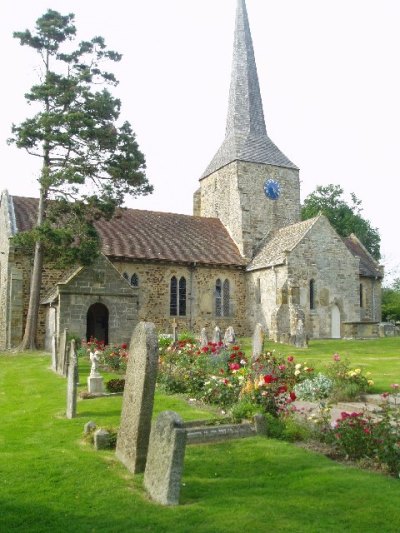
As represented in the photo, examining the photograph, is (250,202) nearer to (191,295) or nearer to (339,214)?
(191,295)

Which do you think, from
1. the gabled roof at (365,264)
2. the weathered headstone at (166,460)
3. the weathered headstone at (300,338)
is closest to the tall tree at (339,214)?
the gabled roof at (365,264)

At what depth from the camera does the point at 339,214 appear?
178 ft

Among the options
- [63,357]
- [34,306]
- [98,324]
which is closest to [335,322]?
[98,324]

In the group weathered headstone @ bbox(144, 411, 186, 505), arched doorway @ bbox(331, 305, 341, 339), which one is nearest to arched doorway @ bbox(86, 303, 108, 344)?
arched doorway @ bbox(331, 305, 341, 339)

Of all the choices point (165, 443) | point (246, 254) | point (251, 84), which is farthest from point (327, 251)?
point (165, 443)

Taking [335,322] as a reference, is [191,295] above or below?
above

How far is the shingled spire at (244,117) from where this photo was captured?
37594 millimetres

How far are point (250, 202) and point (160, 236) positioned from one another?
688 centimetres

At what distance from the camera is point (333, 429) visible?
8.62 metres

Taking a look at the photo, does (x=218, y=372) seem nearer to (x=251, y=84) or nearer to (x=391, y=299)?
(x=251, y=84)

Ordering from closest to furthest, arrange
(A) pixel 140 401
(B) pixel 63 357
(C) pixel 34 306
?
(A) pixel 140 401 < (B) pixel 63 357 < (C) pixel 34 306

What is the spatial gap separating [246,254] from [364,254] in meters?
11.4

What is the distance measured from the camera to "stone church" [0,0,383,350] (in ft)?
86.9

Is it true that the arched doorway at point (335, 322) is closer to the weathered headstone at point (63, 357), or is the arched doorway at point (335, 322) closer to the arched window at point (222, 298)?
the arched window at point (222, 298)
